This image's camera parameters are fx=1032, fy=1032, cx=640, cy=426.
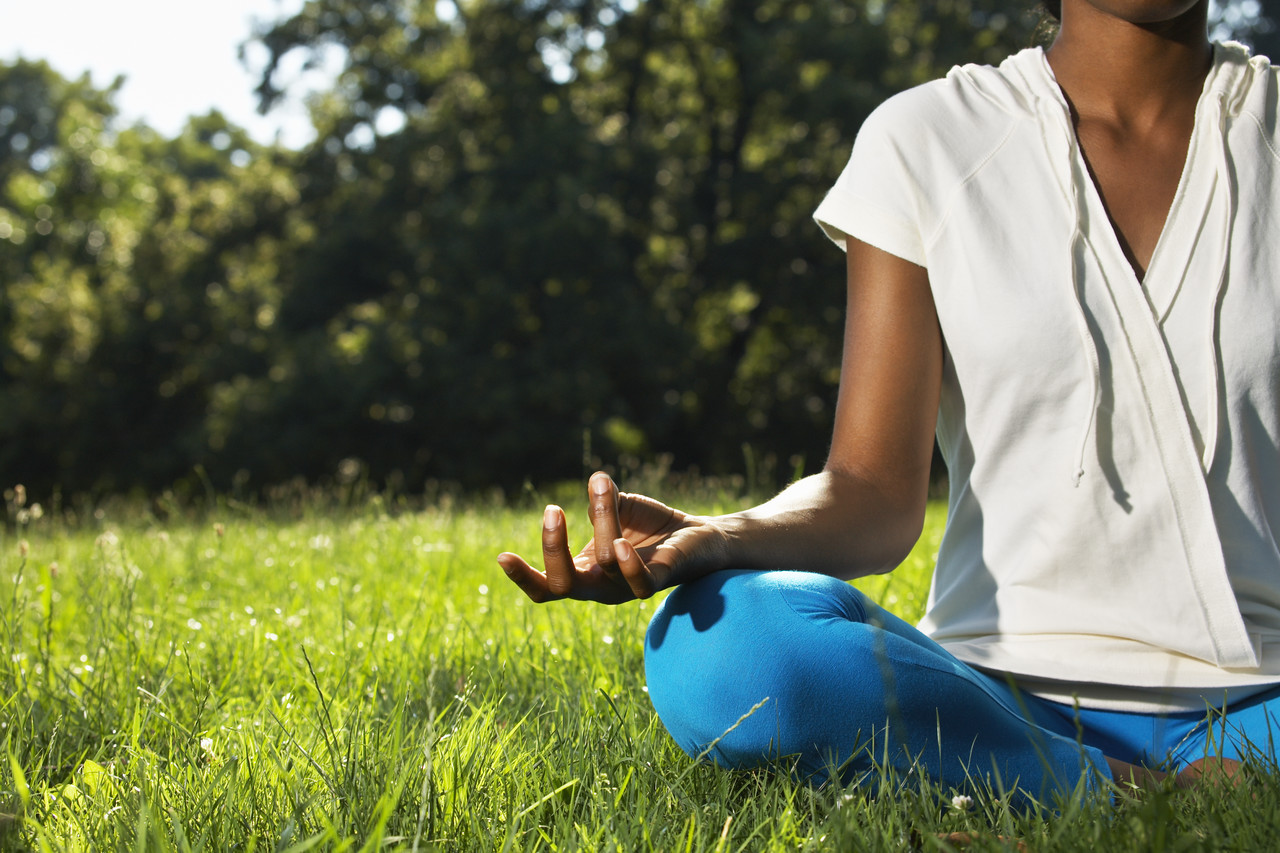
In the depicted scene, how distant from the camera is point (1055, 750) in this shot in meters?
1.49

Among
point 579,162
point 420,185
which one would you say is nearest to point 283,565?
point 579,162

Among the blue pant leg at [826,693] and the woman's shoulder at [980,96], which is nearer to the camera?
the blue pant leg at [826,693]

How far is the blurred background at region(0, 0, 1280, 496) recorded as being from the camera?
16.2 meters

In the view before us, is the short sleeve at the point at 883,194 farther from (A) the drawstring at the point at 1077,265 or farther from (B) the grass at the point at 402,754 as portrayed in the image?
(B) the grass at the point at 402,754

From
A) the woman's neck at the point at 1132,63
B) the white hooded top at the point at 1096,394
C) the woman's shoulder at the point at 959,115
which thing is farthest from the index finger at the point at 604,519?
the woman's neck at the point at 1132,63

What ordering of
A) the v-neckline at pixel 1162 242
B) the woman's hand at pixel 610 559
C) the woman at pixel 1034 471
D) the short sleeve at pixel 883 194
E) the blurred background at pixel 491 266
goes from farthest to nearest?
the blurred background at pixel 491 266, the short sleeve at pixel 883 194, the v-neckline at pixel 1162 242, the woman at pixel 1034 471, the woman's hand at pixel 610 559

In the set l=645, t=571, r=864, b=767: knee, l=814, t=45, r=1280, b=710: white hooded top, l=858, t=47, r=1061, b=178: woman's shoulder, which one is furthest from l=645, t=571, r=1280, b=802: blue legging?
l=858, t=47, r=1061, b=178: woman's shoulder

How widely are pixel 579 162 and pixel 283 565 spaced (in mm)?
13918

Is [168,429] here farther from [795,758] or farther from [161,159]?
[161,159]

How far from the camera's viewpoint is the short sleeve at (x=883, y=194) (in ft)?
5.87

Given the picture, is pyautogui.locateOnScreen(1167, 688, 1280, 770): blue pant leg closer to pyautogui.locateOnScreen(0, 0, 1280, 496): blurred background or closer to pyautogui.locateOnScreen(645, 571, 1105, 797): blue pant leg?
pyautogui.locateOnScreen(645, 571, 1105, 797): blue pant leg

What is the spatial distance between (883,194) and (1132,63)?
21.6 inches

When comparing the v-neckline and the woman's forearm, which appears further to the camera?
the v-neckline

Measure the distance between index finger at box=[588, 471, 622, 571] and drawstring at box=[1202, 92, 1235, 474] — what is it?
961 millimetres
